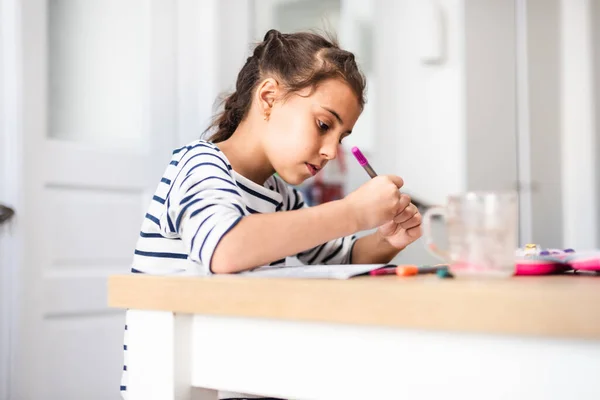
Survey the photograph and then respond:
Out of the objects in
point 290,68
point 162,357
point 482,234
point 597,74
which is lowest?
point 162,357

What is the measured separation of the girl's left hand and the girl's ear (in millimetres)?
302

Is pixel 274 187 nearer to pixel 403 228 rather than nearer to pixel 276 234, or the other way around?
pixel 403 228

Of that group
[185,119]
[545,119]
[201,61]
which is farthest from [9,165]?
[545,119]

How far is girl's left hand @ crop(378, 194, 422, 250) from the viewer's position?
3.52ft

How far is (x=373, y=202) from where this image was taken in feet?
2.80

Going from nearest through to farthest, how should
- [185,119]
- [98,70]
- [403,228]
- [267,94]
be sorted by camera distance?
1. [403,228]
2. [267,94]
3. [98,70]
4. [185,119]

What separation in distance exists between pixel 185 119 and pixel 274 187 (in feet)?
3.83

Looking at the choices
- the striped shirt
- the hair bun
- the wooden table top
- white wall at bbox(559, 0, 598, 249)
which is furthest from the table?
white wall at bbox(559, 0, 598, 249)

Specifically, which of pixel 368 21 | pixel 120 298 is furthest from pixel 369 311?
pixel 368 21

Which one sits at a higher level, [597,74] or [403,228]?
[597,74]

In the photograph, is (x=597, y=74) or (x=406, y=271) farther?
(x=597, y=74)

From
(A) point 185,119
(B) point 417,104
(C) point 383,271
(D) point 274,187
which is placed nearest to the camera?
(C) point 383,271

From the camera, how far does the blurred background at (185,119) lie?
72.7 inches

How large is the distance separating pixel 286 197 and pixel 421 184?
163cm
